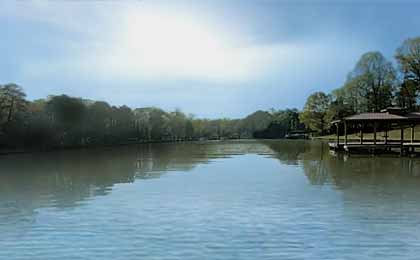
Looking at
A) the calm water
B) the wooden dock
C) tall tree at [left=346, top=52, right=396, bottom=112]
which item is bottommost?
the calm water

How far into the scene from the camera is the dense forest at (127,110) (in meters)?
41.4

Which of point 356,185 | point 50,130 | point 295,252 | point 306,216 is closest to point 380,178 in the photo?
point 356,185

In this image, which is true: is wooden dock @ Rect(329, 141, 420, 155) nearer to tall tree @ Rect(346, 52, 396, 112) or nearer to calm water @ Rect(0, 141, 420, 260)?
calm water @ Rect(0, 141, 420, 260)

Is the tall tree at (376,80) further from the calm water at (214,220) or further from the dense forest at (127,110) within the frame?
the calm water at (214,220)

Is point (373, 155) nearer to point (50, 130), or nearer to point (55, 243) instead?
point (55, 243)

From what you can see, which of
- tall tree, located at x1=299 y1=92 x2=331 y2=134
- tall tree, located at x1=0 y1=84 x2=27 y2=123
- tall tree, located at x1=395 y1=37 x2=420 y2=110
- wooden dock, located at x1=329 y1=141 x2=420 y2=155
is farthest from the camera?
tall tree, located at x1=299 y1=92 x2=331 y2=134

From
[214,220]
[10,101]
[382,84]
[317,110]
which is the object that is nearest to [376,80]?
[382,84]

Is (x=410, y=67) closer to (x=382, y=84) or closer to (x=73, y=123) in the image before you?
(x=382, y=84)

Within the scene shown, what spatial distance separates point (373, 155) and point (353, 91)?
29390mm

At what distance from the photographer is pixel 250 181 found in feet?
49.1

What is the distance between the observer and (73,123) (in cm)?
4928

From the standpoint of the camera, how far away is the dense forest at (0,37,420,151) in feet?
136

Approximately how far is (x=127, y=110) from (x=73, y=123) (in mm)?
16744

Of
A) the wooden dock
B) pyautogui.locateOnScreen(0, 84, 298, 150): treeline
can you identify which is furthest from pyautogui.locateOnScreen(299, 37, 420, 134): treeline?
pyautogui.locateOnScreen(0, 84, 298, 150): treeline
